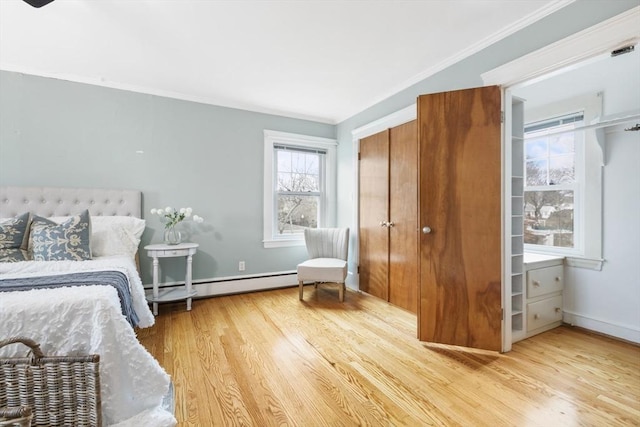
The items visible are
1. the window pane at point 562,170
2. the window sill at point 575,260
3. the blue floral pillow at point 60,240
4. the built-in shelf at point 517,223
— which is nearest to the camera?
the blue floral pillow at point 60,240

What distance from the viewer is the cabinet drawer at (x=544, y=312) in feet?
7.79

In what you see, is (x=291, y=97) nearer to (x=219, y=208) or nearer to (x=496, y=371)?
A: (x=219, y=208)

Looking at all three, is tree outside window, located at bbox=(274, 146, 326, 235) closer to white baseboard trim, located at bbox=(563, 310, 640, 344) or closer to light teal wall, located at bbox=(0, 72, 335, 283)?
light teal wall, located at bbox=(0, 72, 335, 283)

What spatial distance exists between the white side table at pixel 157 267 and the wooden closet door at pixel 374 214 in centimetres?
209

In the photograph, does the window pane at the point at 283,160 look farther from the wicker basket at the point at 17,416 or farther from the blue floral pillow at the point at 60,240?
the wicker basket at the point at 17,416

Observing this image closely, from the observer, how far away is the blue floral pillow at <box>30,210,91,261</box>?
6.53ft

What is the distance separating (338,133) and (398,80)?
142 cm

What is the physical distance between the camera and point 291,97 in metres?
3.40

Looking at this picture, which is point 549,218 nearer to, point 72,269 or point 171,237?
point 171,237

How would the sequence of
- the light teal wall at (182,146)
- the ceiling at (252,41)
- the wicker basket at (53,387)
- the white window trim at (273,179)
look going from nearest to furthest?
the wicker basket at (53,387) → the ceiling at (252,41) → the light teal wall at (182,146) → the white window trim at (273,179)

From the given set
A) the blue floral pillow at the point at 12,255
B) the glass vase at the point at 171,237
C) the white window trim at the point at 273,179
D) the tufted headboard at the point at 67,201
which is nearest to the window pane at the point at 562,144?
the white window trim at the point at 273,179

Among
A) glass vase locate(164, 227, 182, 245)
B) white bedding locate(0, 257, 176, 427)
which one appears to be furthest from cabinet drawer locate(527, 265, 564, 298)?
glass vase locate(164, 227, 182, 245)

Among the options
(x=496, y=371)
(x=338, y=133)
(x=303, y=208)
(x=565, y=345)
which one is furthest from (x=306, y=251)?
(x=565, y=345)

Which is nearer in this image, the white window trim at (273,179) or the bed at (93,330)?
the bed at (93,330)
